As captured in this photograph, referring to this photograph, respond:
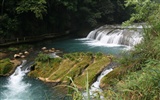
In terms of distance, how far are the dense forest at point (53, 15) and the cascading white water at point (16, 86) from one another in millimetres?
6484

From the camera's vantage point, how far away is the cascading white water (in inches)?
366

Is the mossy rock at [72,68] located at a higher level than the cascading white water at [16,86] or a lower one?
higher

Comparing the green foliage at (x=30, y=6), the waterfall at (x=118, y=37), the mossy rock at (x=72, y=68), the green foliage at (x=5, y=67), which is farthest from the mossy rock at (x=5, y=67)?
the waterfall at (x=118, y=37)

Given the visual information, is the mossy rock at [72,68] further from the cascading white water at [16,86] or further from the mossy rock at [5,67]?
the mossy rock at [5,67]

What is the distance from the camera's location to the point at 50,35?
72.7ft

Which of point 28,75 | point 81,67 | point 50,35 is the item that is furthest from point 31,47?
point 81,67

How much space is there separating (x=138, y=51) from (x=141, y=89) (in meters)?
3.12

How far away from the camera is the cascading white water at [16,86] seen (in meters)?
9.30

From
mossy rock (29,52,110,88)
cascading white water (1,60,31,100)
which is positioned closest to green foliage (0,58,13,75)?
cascading white water (1,60,31,100)

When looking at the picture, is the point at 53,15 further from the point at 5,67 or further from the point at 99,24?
the point at 5,67

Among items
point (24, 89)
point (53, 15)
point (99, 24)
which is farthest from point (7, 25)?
point (99, 24)

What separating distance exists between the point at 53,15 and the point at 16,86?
41.7 feet

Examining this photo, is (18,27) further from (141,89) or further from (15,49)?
(141,89)

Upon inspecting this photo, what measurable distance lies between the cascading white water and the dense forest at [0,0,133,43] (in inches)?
255
